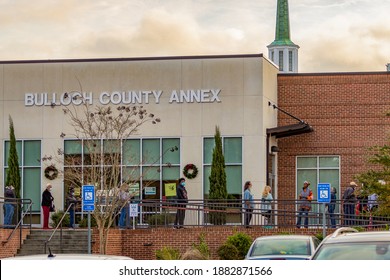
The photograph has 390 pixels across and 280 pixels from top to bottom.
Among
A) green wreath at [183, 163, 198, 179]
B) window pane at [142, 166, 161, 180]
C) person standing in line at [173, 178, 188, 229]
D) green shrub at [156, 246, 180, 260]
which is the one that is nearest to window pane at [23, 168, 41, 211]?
window pane at [142, 166, 161, 180]

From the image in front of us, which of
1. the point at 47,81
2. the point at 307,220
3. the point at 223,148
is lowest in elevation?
the point at 307,220

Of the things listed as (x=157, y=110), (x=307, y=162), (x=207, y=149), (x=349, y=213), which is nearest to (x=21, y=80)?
(x=157, y=110)

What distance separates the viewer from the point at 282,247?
21.4m

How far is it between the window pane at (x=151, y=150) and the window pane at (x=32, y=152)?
14.0 feet

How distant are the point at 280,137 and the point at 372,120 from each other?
3.93m

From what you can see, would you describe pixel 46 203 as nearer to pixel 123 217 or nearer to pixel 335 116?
pixel 123 217

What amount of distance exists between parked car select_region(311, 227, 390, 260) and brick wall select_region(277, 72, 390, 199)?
32.4m

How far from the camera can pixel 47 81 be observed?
144 feet

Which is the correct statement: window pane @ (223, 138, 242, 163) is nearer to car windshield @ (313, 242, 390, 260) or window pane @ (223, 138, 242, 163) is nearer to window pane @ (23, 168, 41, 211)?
window pane @ (23, 168, 41, 211)

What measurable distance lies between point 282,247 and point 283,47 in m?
125

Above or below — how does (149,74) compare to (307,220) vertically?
above

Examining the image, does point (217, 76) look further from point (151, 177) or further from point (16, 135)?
point (16, 135)

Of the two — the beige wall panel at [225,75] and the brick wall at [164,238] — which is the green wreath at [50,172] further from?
the brick wall at [164,238]
